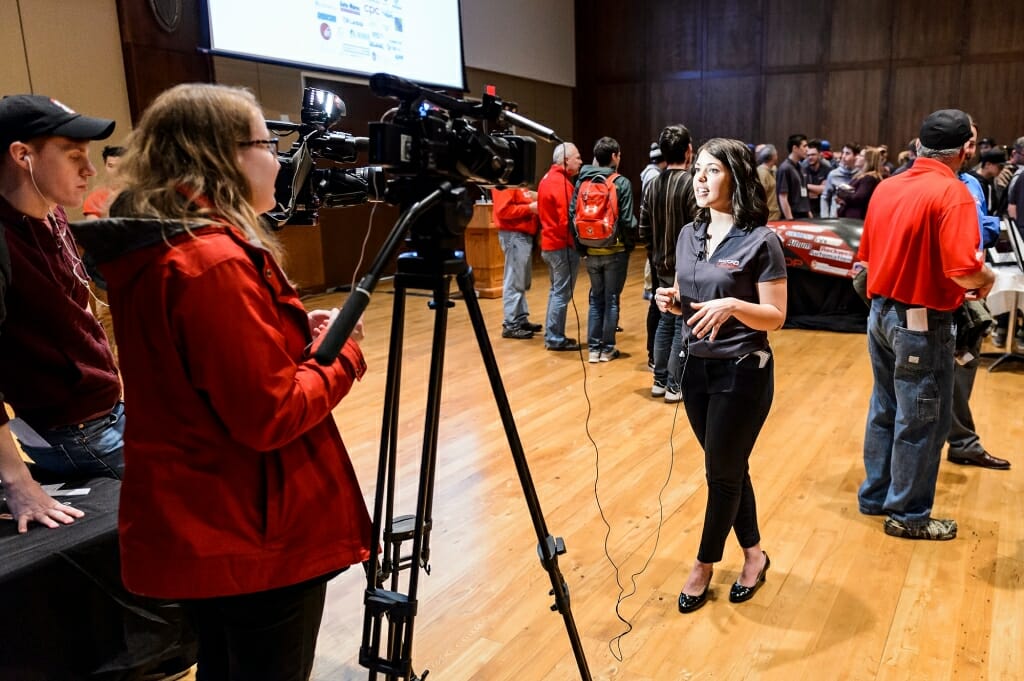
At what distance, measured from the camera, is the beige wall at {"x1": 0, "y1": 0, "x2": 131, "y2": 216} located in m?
5.46

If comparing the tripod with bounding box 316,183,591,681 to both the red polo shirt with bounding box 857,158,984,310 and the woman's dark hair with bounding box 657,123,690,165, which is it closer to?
the red polo shirt with bounding box 857,158,984,310

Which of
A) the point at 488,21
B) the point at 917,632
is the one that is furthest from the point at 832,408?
the point at 488,21

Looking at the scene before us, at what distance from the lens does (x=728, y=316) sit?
2100 mm

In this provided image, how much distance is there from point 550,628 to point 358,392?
2.70 metres

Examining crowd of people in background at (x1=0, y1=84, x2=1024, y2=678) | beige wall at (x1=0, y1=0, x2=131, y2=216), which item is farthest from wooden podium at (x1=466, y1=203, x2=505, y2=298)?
crowd of people in background at (x1=0, y1=84, x2=1024, y2=678)

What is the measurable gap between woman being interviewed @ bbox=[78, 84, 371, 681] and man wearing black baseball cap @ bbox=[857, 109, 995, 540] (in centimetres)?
212

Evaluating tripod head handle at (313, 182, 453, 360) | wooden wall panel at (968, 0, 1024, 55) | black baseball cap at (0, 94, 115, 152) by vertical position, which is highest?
wooden wall panel at (968, 0, 1024, 55)

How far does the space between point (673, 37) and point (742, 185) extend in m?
11.1

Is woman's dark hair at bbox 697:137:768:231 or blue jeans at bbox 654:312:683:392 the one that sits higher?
woman's dark hair at bbox 697:137:768:231

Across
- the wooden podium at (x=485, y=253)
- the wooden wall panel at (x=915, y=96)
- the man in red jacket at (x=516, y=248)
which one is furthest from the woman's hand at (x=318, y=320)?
the wooden wall panel at (x=915, y=96)

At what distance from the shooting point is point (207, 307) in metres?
1.08

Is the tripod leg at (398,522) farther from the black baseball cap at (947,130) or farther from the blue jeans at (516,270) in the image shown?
the blue jeans at (516,270)

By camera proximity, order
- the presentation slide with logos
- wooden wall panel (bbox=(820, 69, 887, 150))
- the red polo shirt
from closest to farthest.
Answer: the red polo shirt
the presentation slide with logos
wooden wall panel (bbox=(820, 69, 887, 150))

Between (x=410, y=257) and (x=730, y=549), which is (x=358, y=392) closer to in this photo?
(x=730, y=549)
